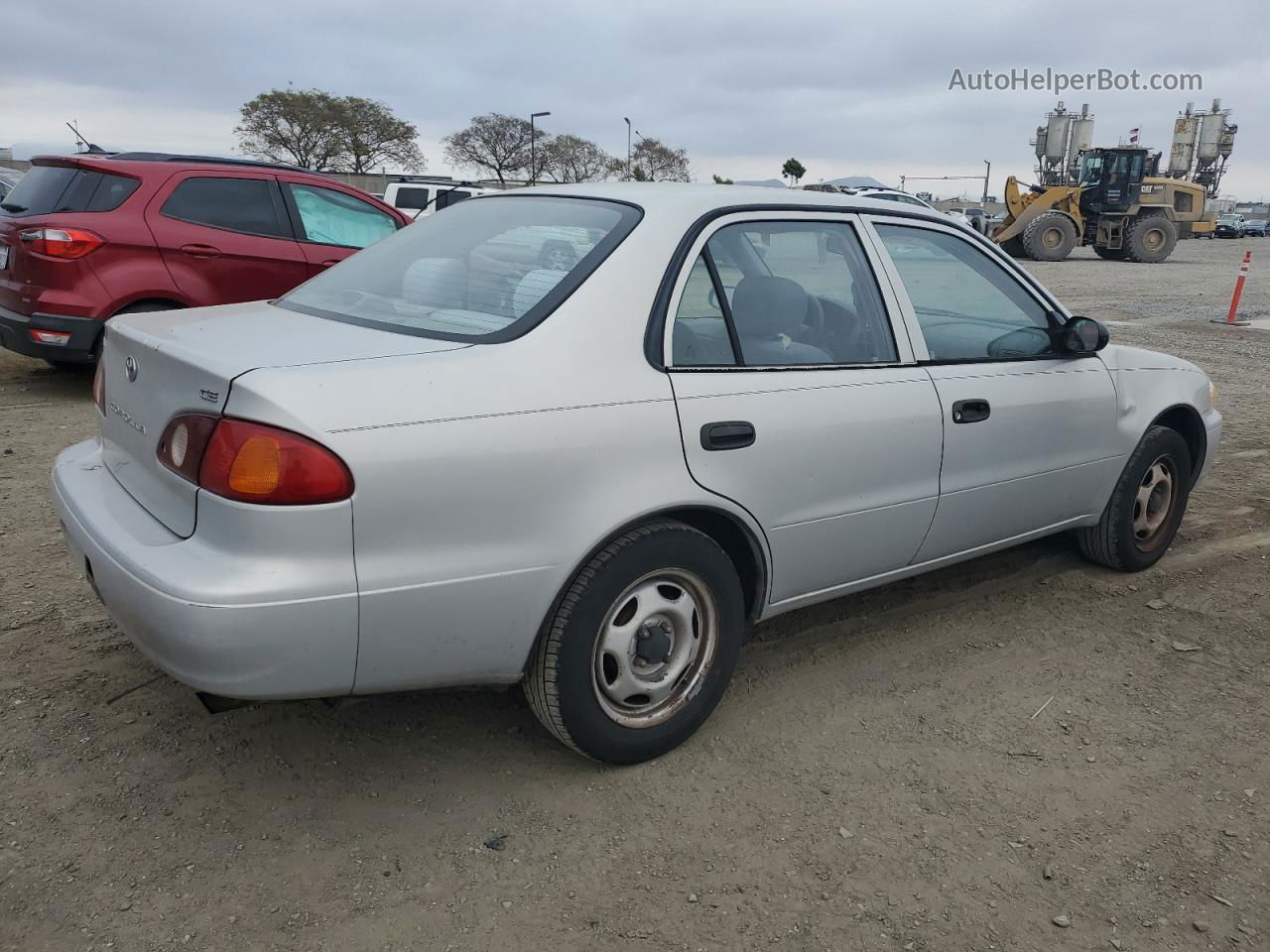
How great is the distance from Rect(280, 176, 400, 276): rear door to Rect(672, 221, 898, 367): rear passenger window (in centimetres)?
486

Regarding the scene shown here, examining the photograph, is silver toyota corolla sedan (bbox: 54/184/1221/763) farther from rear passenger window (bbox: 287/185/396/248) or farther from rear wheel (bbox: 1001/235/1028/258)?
rear wheel (bbox: 1001/235/1028/258)

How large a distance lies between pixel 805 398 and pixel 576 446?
0.83 m

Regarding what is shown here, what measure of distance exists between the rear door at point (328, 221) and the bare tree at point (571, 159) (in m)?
59.0

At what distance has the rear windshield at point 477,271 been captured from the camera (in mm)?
2674

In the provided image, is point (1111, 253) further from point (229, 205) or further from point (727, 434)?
point (727, 434)

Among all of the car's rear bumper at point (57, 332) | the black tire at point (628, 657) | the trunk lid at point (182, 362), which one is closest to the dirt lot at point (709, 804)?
the black tire at point (628, 657)

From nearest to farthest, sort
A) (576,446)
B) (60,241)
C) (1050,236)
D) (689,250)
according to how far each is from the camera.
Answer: (576,446) < (689,250) < (60,241) < (1050,236)

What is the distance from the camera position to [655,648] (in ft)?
9.11

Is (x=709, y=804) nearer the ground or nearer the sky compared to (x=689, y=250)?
nearer the ground

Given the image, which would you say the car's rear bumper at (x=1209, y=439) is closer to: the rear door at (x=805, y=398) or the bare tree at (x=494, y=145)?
the rear door at (x=805, y=398)

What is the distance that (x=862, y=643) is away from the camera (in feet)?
12.1

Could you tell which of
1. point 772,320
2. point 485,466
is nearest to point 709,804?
point 485,466

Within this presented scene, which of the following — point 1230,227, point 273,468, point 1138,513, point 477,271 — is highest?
point 477,271

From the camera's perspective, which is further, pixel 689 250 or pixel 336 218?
pixel 336 218
